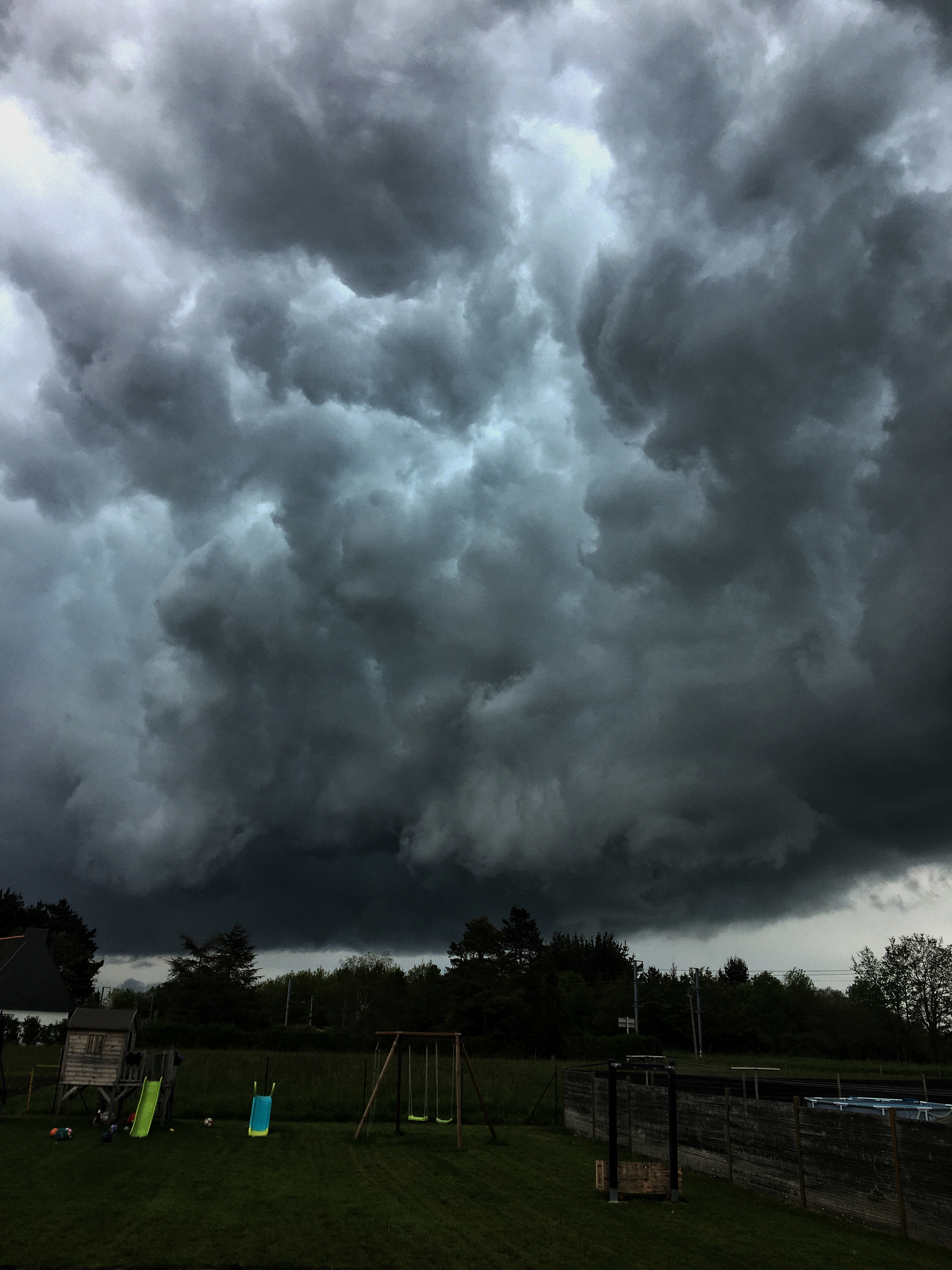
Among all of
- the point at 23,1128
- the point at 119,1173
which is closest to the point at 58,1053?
the point at 23,1128

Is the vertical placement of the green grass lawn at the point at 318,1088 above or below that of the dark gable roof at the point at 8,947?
below

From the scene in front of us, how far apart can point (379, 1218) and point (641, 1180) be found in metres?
5.85

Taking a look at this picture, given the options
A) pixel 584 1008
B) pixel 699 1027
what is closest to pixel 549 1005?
pixel 699 1027

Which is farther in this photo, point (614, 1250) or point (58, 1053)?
point (58, 1053)

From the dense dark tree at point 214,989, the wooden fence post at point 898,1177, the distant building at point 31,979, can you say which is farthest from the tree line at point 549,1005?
the wooden fence post at point 898,1177

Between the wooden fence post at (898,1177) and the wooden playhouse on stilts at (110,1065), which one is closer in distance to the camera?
the wooden fence post at (898,1177)

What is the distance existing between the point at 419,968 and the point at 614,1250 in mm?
142696

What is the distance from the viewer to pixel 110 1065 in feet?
105

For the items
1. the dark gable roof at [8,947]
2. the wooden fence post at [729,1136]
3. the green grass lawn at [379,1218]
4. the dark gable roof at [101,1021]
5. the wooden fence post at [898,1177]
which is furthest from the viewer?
the dark gable roof at [8,947]

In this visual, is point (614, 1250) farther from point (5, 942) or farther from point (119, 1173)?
point (5, 942)

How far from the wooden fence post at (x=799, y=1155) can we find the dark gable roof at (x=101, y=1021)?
23.1m

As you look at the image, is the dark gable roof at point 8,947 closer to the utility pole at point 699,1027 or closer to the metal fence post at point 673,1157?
the metal fence post at point 673,1157

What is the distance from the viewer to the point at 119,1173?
2083 cm

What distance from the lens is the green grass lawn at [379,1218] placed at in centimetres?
1344
